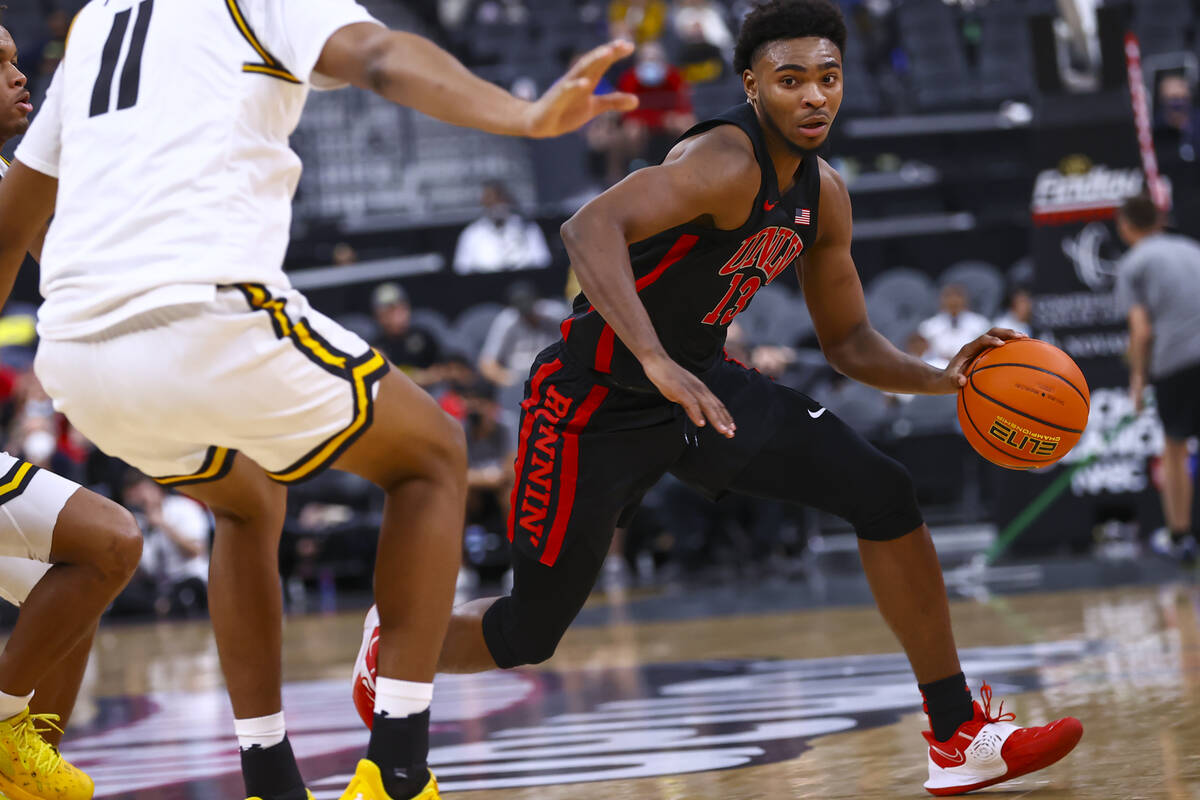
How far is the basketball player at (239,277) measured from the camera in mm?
2271

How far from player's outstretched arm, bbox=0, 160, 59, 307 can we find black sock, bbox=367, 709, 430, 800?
110 cm

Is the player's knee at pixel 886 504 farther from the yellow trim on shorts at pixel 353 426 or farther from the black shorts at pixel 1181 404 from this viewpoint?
the black shorts at pixel 1181 404

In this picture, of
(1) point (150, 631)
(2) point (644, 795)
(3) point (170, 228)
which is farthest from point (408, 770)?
(1) point (150, 631)

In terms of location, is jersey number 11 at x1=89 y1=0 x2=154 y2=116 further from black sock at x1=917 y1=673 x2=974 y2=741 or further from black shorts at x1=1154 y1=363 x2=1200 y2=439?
black shorts at x1=1154 y1=363 x2=1200 y2=439

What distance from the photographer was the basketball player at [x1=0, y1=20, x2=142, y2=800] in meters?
3.11

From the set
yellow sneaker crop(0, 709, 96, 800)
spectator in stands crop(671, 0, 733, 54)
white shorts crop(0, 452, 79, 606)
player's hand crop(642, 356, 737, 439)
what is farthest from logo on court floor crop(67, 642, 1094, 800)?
spectator in stands crop(671, 0, 733, 54)

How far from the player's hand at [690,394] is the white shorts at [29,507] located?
136 cm

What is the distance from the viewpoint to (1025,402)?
3248mm

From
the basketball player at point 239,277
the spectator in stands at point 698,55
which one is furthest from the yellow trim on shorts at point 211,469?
the spectator in stands at point 698,55

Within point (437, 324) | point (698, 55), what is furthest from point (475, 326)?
point (698, 55)

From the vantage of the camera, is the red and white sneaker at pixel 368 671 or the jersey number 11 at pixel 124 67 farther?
the red and white sneaker at pixel 368 671

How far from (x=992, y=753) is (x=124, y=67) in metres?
2.18

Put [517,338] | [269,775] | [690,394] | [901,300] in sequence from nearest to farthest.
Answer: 1. [690,394]
2. [269,775]
3. [517,338]
4. [901,300]

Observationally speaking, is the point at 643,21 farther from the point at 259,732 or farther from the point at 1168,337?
the point at 259,732
